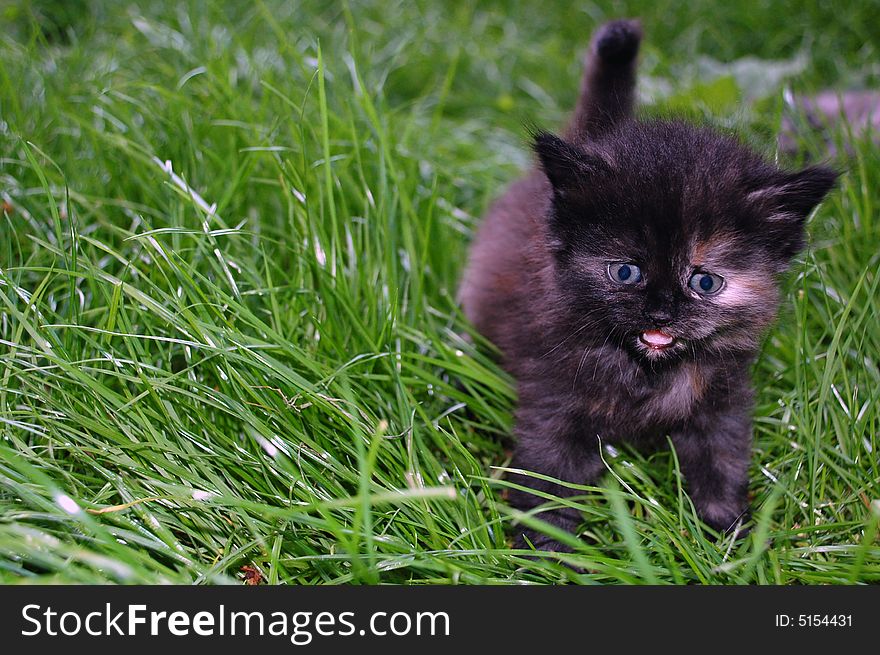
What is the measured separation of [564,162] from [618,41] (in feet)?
3.23

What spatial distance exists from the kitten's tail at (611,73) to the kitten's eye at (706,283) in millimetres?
893

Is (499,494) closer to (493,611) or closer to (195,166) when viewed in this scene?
(493,611)

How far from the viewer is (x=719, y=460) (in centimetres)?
265

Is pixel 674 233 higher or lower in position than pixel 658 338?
higher

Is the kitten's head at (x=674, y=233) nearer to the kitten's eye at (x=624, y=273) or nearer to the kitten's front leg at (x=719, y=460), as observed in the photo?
the kitten's eye at (x=624, y=273)

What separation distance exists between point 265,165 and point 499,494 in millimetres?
1813

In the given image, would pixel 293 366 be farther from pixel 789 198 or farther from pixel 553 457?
pixel 789 198

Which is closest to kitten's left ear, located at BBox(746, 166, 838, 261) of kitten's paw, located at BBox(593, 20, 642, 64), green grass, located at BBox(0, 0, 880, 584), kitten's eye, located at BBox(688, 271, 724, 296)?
kitten's eye, located at BBox(688, 271, 724, 296)

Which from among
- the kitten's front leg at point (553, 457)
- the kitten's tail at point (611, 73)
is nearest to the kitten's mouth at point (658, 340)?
the kitten's front leg at point (553, 457)

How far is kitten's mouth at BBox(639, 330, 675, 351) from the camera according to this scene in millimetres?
2290

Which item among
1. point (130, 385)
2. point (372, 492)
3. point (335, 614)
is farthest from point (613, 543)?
point (130, 385)

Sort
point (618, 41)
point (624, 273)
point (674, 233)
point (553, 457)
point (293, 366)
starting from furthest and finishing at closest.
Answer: point (618, 41)
point (293, 366)
point (553, 457)
point (624, 273)
point (674, 233)

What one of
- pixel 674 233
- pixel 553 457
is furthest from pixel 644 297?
pixel 553 457

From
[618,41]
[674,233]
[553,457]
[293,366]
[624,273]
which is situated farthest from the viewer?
[618,41]
